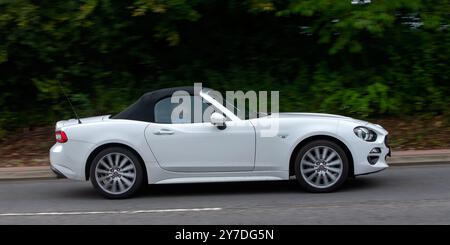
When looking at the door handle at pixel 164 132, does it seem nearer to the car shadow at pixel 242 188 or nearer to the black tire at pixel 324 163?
the car shadow at pixel 242 188

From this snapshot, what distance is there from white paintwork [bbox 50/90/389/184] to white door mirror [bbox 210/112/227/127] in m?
0.09

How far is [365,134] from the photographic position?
27.0 ft

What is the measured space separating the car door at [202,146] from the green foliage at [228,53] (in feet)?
14.7

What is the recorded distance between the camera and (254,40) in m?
14.6

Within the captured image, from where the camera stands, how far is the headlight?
8180 mm

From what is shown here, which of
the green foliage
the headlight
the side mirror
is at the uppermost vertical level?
the green foliage

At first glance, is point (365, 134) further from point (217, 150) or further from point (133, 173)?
point (133, 173)

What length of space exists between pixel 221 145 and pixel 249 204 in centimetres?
84

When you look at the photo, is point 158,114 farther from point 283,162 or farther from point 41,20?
point 41,20

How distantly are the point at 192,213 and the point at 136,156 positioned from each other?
1.29m

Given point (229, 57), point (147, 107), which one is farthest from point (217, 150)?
point (229, 57)

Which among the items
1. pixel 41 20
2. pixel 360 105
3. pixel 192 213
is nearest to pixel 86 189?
pixel 192 213

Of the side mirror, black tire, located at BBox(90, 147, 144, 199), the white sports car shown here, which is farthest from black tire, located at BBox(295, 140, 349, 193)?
black tire, located at BBox(90, 147, 144, 199)

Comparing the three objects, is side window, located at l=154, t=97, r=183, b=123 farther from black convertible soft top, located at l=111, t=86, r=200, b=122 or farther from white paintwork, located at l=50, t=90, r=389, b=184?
white paintwork, located at l=50, t=90, r=389, b=184
